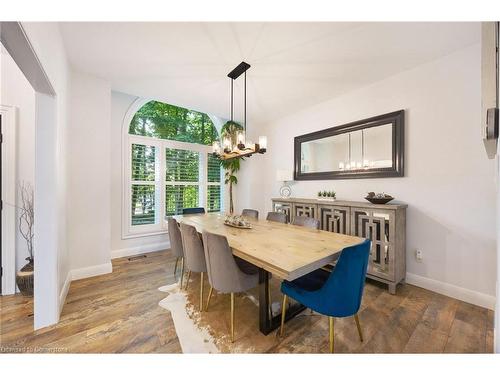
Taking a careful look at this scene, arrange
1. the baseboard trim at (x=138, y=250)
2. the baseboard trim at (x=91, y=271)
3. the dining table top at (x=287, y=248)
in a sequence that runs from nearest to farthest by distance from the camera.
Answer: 1. the dining table top at (x=287, y=248)
2. the baseboard trim at (x=91, y=271)
3. the baseboard trim at (x=138, y=250)

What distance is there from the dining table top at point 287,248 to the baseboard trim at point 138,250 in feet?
7.76

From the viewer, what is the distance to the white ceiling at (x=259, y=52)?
183cm

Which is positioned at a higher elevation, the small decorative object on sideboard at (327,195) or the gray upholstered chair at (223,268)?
the small decorative object on sideboard at (327,195)

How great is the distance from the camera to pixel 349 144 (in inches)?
121

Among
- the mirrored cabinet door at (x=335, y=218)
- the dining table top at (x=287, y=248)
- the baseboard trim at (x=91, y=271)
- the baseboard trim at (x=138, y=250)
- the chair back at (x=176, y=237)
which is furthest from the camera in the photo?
the baseboard trim at (x=138, y=250)

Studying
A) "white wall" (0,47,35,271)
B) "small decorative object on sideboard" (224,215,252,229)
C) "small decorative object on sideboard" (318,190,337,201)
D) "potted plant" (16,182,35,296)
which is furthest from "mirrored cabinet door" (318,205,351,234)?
"white wall" (0,47,35,271)

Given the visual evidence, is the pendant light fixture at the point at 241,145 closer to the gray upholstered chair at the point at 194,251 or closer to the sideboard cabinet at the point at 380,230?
the gray upholstered chair at the point at 194,251

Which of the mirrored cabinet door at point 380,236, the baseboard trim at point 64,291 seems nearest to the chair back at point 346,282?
the mirrored cabinet door at point 380,236

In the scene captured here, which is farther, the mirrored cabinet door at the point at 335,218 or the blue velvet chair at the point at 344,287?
the mirrored cabinet door at the point at 335,218

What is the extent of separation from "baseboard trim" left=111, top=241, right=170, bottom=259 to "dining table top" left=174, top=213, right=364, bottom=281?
7.76 feet

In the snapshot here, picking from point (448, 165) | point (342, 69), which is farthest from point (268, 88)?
point (448, 165)

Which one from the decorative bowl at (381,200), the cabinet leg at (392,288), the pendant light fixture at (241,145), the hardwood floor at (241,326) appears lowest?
the hardwood floor at (241,326)

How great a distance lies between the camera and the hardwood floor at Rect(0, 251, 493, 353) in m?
1.45

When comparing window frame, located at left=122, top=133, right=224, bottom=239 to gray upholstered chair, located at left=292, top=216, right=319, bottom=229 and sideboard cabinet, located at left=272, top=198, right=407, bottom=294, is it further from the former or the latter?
sideboard cabinet, located at left=272, top=198, right=407, bottom=294
